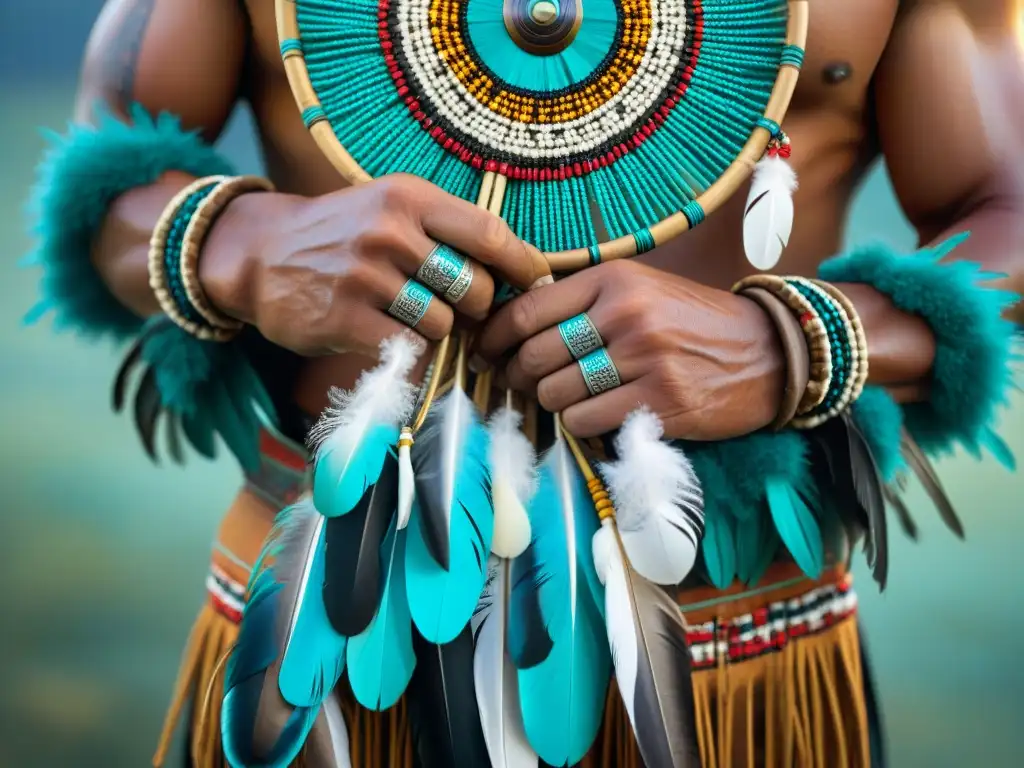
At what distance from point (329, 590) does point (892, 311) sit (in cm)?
45

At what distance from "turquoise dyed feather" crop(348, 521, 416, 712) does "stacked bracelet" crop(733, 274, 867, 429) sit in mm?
296

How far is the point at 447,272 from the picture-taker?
1.86 feet

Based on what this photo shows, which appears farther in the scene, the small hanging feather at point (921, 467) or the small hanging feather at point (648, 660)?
the small hanging feather at point (921, 467)

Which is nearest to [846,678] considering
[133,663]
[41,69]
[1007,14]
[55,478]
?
[1007,14]

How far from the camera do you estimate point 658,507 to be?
56cm

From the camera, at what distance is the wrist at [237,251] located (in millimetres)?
605

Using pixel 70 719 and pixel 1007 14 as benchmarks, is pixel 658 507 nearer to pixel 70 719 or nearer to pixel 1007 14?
pixel 1007 14

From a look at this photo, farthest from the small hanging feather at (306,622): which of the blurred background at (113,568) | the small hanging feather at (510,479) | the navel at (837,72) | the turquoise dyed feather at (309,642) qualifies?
the blurred background at (113,568)

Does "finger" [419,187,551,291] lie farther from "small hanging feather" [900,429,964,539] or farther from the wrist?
"small hanging feather" [900,429,964,539]

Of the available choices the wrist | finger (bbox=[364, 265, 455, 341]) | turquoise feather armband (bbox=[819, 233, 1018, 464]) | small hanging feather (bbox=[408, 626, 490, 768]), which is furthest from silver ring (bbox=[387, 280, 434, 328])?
turquoise feather armband (bbox=[819, 233, 1018, 464])

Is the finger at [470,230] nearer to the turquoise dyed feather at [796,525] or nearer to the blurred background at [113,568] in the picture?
the turquoise dyed feather at [796,525]

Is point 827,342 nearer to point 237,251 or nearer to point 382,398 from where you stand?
point 382,398

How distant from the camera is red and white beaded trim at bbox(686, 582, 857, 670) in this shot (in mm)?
709

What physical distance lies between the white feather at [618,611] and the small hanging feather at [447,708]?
0.09 meters
